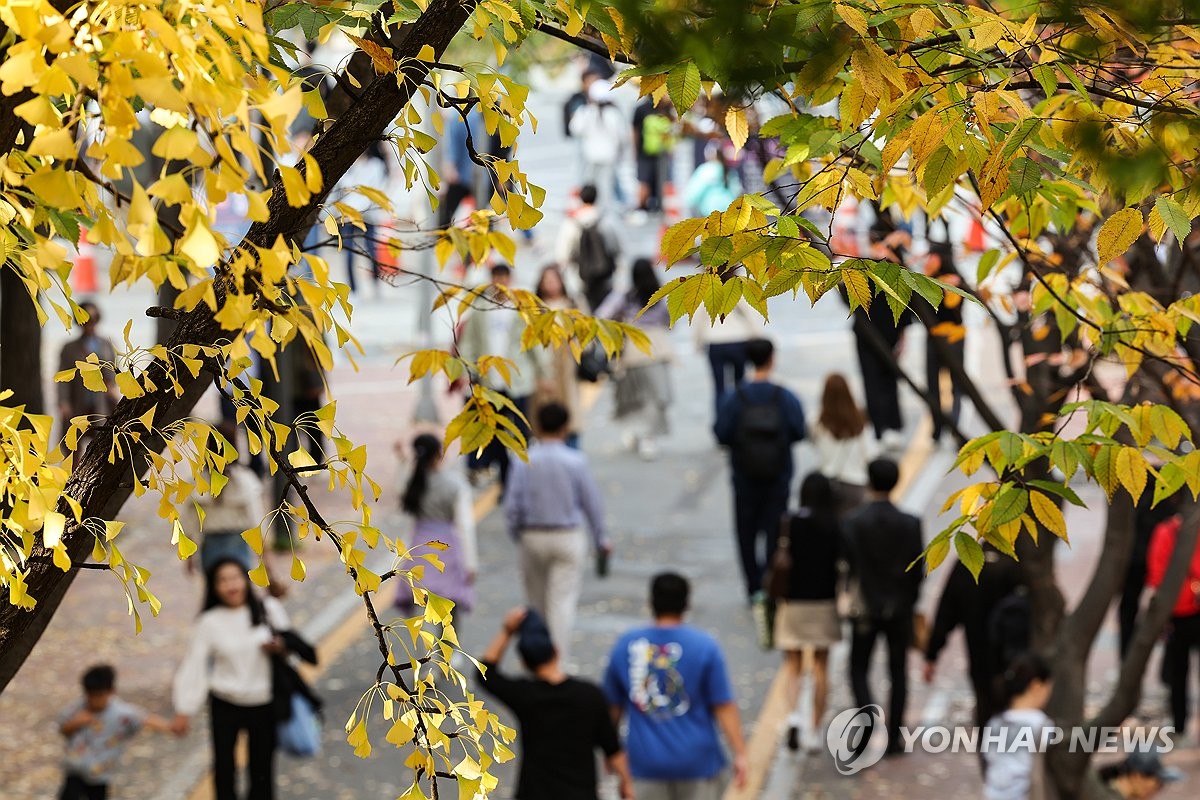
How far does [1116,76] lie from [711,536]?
8873 mm

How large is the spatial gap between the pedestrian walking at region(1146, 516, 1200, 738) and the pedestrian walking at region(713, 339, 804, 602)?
2.45m

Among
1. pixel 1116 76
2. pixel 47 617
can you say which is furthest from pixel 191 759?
pixel 1116 76

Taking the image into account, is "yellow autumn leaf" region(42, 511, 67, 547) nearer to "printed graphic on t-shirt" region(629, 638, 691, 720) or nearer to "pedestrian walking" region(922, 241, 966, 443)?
"pedestrian walking" region(922, 241, 966, 443)

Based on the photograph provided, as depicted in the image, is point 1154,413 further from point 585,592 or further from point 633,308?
point 633,308

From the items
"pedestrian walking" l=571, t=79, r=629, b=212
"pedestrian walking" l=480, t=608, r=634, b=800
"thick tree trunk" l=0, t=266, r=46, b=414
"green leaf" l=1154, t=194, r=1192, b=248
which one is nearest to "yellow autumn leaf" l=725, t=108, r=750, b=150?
"green leaf" l=1154, t=194, r=1192, b=248

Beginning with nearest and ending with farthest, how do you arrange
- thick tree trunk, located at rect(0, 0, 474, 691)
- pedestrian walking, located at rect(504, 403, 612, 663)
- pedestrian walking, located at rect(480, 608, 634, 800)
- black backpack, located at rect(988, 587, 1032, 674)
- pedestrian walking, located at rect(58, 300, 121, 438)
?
thick tree trunk, located at rect(0, 0, 474, 691)
pedestrian walking, located at rect(480, 608, 634, 800)
black backpack, located at rect(988, 587, 1032, 674)
pedestrian walking, located at rect(504, 403, 612, 663)
pedestrian walking, located at rect(58, 300, 121, 438)

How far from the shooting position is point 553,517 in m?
9.29

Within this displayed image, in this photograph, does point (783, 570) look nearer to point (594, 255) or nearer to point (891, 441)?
point (891, 441)

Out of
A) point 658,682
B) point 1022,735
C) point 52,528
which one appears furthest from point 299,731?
point 52,528

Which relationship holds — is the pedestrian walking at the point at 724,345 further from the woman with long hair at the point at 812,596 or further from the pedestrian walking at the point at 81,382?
the pedestrian walking at the point at 81,382

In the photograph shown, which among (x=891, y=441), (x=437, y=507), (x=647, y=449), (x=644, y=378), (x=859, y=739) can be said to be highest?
(x=644, y=378)

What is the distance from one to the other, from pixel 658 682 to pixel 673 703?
0.12 metres

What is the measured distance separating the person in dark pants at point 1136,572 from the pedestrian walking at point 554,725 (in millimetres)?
3843

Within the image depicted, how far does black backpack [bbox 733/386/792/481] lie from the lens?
1050 cm
